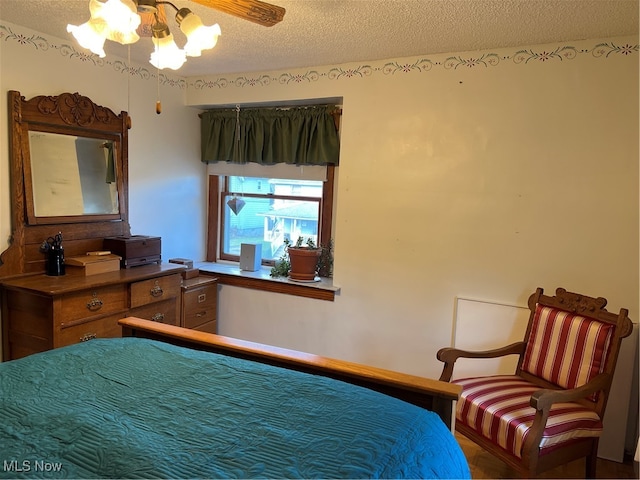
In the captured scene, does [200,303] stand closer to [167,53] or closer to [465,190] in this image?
[465,190]

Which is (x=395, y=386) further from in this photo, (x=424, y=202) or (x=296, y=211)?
(x=296, y=211)

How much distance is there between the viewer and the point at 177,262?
11.9ft

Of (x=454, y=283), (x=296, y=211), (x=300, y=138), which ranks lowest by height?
(x=454, y=283)

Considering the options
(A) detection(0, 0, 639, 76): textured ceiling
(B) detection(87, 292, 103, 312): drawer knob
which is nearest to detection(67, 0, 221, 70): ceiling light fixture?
(A) detection(0, 0, 639, 76): textured ceiling

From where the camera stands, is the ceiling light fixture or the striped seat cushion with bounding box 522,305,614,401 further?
the striped seat cushion with bounding box 522,305,614,401

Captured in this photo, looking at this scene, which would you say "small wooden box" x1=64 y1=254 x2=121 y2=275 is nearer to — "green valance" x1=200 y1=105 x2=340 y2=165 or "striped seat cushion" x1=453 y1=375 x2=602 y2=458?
"green valance" x1=200 y1=105 x2=340 y2=165

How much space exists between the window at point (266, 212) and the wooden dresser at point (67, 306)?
3.59 ft

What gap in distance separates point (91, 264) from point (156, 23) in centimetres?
166

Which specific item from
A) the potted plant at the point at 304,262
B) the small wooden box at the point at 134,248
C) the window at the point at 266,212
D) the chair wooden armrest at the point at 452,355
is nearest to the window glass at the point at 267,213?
the window at the point at 266,212

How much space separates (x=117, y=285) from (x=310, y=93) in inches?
70.0

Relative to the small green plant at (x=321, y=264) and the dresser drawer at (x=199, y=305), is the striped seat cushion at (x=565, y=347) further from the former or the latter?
the dresser drawer at (x=199, y=305)

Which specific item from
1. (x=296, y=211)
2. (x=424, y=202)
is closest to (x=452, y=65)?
(x=424, y=202)

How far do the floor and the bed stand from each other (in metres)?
1.10

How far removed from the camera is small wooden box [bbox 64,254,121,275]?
2834mm
